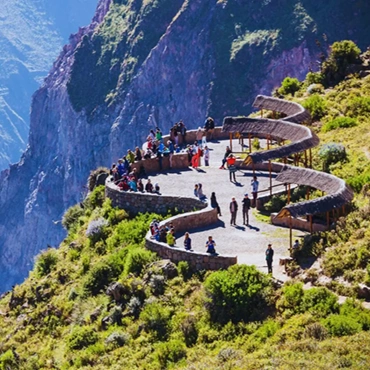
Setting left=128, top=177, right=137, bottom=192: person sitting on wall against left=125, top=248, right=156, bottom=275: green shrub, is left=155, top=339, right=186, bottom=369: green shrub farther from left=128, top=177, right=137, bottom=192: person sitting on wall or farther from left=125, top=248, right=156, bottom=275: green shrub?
left=128, top=177, right=137, bottom=192: person sitting on wall

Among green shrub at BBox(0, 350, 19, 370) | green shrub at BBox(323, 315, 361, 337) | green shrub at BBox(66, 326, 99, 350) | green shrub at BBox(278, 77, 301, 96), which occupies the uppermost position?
green shrub at BBox(278, 77, 301, 96)

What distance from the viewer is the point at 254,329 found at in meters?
29.4

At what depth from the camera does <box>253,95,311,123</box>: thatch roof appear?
166 ft

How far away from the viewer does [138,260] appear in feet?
119

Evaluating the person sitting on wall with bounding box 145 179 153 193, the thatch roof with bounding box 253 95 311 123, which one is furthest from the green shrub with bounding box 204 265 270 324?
the thatch roof with bounding box 253 95 311 123

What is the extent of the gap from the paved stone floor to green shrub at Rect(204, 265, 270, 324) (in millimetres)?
1294

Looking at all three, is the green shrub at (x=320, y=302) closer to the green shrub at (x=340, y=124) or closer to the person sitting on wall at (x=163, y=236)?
the person sitting on wall at (x=163, y=236)

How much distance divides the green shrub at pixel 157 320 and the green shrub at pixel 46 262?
12945 mm

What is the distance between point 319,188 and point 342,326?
33.5ft

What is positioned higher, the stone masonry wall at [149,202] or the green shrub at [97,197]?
the stone masonry wall at [149,202]

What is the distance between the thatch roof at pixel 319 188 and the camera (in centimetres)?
3334

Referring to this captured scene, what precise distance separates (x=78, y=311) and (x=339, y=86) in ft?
97.2

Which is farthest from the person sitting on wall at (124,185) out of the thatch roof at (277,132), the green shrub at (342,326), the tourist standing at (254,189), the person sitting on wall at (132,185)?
the green shrub at (342,326)

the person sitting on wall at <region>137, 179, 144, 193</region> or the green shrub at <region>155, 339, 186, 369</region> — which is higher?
the person sitting on wall at <region>137, 179, 144, 193</region>
